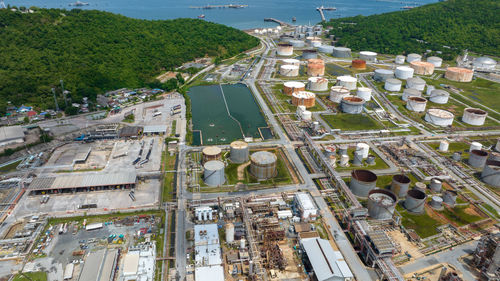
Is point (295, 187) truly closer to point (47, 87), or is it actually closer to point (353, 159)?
point (353, 159)

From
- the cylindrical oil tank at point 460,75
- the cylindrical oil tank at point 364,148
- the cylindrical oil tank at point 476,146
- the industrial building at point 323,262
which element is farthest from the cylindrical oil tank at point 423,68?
the industrial building at point 323,262

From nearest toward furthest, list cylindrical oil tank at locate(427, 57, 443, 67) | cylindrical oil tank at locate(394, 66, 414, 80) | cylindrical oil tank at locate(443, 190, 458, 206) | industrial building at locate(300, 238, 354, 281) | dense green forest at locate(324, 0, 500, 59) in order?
1. industrial building at locate(300, 238, 354, 281)
2. cylindrical oil tank at locate(443, 190, 458, 206)
3. cylindrical oil tank at locate(394, 66, 414, 80)
4. cylindrical oil tank at locate(427, 57, 443, 67)
5. dense green forest at locate(324, 0, 500, 59)

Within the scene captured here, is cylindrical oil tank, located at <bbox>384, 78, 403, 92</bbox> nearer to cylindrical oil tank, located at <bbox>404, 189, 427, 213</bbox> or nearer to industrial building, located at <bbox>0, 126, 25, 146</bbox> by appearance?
cylindrical oil tank, located at <bbox>404, 189, 427, 213</bbox>

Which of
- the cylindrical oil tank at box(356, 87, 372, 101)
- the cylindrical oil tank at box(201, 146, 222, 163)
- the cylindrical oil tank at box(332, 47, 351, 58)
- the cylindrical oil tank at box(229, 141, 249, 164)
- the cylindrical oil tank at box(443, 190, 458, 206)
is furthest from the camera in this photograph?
the cylindrical oil tank at box(332, 47, 351, 58)

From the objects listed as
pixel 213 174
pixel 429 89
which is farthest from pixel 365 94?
pixel 213 174

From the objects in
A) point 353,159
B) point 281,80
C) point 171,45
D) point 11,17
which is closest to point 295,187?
point 353,159

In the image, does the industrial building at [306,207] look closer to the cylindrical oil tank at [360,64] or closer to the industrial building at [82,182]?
the industrial building at [82,182]

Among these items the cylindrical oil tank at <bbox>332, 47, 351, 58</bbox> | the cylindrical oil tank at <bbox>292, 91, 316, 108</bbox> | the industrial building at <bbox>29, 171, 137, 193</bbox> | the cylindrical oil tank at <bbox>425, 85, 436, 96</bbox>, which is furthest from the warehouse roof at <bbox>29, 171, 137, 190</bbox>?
the cylindrical oil tank at <bbox>332, 47, 351, 58</bbox>
